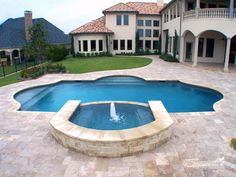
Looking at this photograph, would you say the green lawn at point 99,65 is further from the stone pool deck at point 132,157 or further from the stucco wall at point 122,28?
the stone pool deck at point 132,157

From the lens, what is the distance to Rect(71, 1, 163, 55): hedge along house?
98.5 ft

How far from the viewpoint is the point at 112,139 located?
239 inches

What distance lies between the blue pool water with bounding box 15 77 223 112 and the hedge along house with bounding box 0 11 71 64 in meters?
11.6

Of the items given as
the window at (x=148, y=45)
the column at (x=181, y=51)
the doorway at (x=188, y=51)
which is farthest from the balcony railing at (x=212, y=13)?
the window at (x=148, y=45)

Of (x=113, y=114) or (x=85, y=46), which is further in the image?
(x=85, y=46)

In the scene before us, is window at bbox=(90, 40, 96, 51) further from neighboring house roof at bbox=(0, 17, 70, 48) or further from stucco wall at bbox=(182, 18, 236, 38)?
stucco wall at bbox=(182, 18, 236, 38)

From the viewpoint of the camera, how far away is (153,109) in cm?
861

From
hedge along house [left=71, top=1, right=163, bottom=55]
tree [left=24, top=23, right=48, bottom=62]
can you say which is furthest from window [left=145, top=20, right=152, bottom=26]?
tree [left=24, top=23, right=48, bottom=62]

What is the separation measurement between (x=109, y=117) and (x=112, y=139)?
2779 mm

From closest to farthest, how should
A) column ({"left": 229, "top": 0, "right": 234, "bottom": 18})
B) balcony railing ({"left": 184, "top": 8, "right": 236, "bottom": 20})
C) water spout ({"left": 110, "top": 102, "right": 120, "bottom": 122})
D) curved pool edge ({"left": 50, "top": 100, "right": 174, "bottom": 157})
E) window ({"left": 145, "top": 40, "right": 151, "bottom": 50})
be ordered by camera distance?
curved pool edge ({"left": 50, "top": 100, "right": 174, "bottom": 157}) < water spout ({"left": 110, "top": 102, "right": 120, "bottom": 122}) < column ({"left": 229, "top": 0, "right": 234, "bottom": 18}) < balcony railing ({"left": 184, "top": 8, "right": 236, "bottom": 20}) < window ({"left": 145, "top": 40, "right": 151, "bottom": 50})

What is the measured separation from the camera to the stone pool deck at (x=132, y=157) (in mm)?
5441

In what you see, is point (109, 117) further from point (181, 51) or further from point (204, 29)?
A: point (181, 51)

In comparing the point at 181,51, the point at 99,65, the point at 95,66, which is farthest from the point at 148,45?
the point at 95,66

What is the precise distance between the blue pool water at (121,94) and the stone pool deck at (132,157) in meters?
2.44
